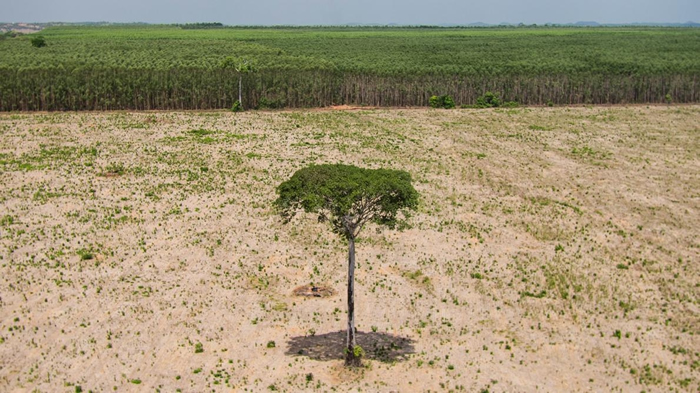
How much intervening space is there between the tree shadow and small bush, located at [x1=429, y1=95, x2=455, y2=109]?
5765 centimetres

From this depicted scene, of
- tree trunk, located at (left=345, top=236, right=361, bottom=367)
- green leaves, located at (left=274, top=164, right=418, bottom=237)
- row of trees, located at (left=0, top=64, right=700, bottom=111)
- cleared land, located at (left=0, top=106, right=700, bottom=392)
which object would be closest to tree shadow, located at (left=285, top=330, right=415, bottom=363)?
cleared land, located at (left=0, top=106, right=700, bottom=392)

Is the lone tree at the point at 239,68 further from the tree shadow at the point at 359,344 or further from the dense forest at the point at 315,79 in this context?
the tree shadow at the point at 359,344

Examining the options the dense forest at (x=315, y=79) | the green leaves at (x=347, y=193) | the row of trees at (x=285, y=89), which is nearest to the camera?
the green leaves at (x=347, y=193)

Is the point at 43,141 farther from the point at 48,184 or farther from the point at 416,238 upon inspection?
the point at 416,238

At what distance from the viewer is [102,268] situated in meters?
30.9

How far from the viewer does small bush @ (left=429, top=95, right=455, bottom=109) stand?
8012cm

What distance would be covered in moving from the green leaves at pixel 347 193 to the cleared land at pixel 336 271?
5.16 metres

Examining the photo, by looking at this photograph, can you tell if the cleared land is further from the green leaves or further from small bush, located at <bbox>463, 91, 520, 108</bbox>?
small bush, located at <bbox>463, 91, 520, 108</bbox>

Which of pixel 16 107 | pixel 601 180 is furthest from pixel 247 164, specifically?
pixel 16 107

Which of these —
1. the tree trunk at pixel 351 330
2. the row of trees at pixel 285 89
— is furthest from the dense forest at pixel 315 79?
the tree trunk at pixel 351 330

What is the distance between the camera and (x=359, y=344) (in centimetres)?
2483

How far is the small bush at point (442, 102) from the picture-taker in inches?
3155

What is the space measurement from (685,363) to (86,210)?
100ft

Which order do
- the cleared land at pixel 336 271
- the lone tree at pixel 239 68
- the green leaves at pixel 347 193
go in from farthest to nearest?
1. the lone tree at pixel 239 68
2. the cleared land at pixel 336 271
3. the green leaves at pixel 347 193
